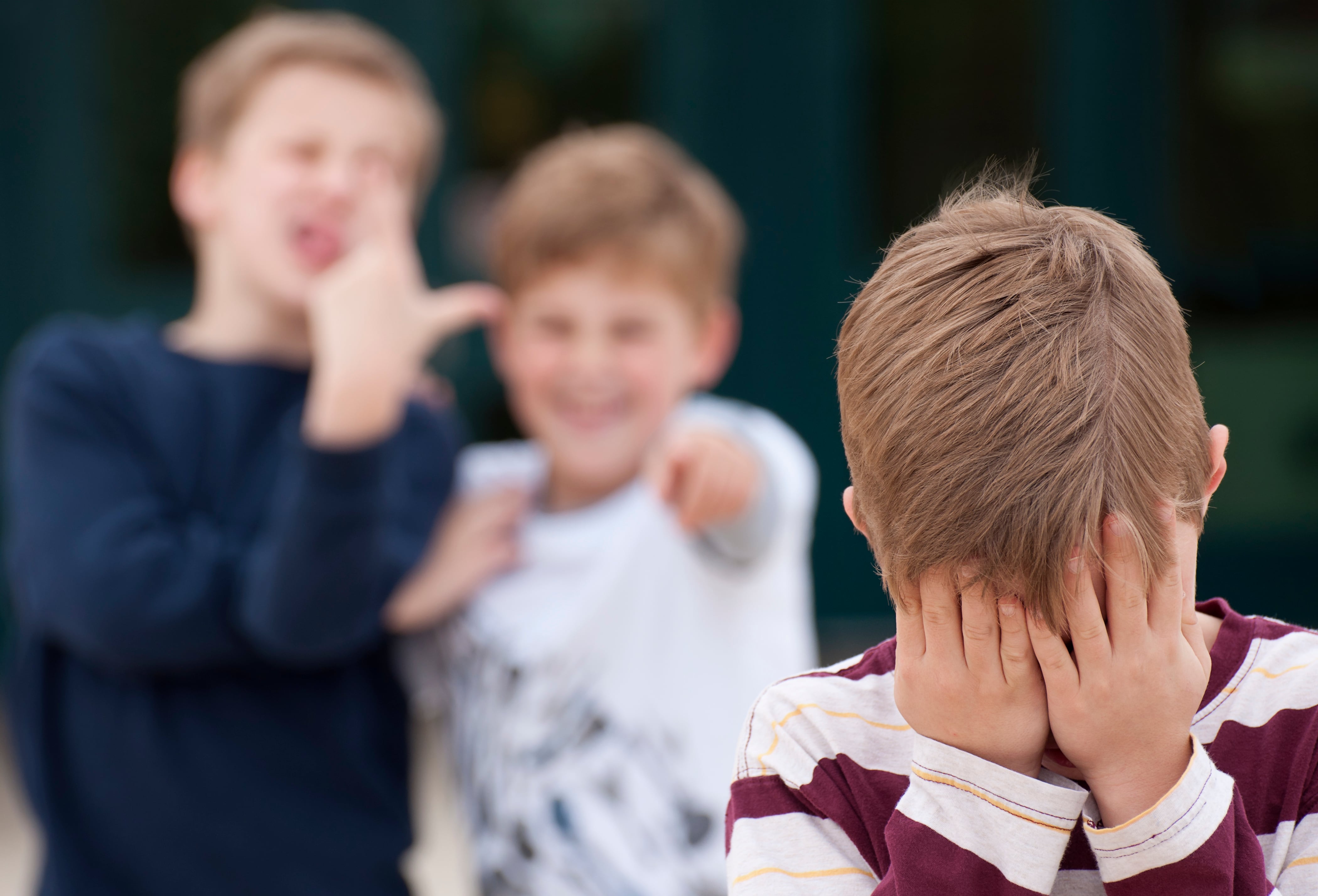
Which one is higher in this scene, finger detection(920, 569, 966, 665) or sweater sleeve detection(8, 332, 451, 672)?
finger detection(920, 569, 966, 665)

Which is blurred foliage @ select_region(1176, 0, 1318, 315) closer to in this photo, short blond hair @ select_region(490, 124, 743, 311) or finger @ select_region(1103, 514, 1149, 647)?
short blond hair @ select_region(490, 124, 743, 311)

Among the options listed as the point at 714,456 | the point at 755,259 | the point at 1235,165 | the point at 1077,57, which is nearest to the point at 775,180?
the point at 755,259

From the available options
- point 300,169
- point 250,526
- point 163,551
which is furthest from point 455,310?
point 163,551

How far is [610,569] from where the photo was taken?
1712mm

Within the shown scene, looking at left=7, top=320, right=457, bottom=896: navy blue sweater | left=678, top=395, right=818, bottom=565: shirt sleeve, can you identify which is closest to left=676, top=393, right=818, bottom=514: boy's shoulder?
left=678, top=395, right=818, bottom=565: shirt sleeve

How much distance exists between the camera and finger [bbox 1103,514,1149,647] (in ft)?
2.50

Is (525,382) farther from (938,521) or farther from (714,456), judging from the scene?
(938,521)

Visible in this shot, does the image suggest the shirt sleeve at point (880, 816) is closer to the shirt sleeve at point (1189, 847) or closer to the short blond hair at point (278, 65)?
the shirt sleeve at point (1189, 847)

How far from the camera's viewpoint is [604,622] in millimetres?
1706

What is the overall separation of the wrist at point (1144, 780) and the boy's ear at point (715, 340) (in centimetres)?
125

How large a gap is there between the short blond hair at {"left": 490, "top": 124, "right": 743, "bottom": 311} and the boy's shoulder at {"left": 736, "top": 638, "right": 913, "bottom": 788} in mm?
1006

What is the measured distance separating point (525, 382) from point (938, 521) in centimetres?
117

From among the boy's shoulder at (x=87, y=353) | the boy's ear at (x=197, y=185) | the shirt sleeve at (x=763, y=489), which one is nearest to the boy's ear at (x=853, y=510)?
the shirt sleeve at (x=763, y=489)

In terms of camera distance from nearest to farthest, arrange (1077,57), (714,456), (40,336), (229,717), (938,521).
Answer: (938,521), (714,456), (229,717), (40,336), (1077,57)
